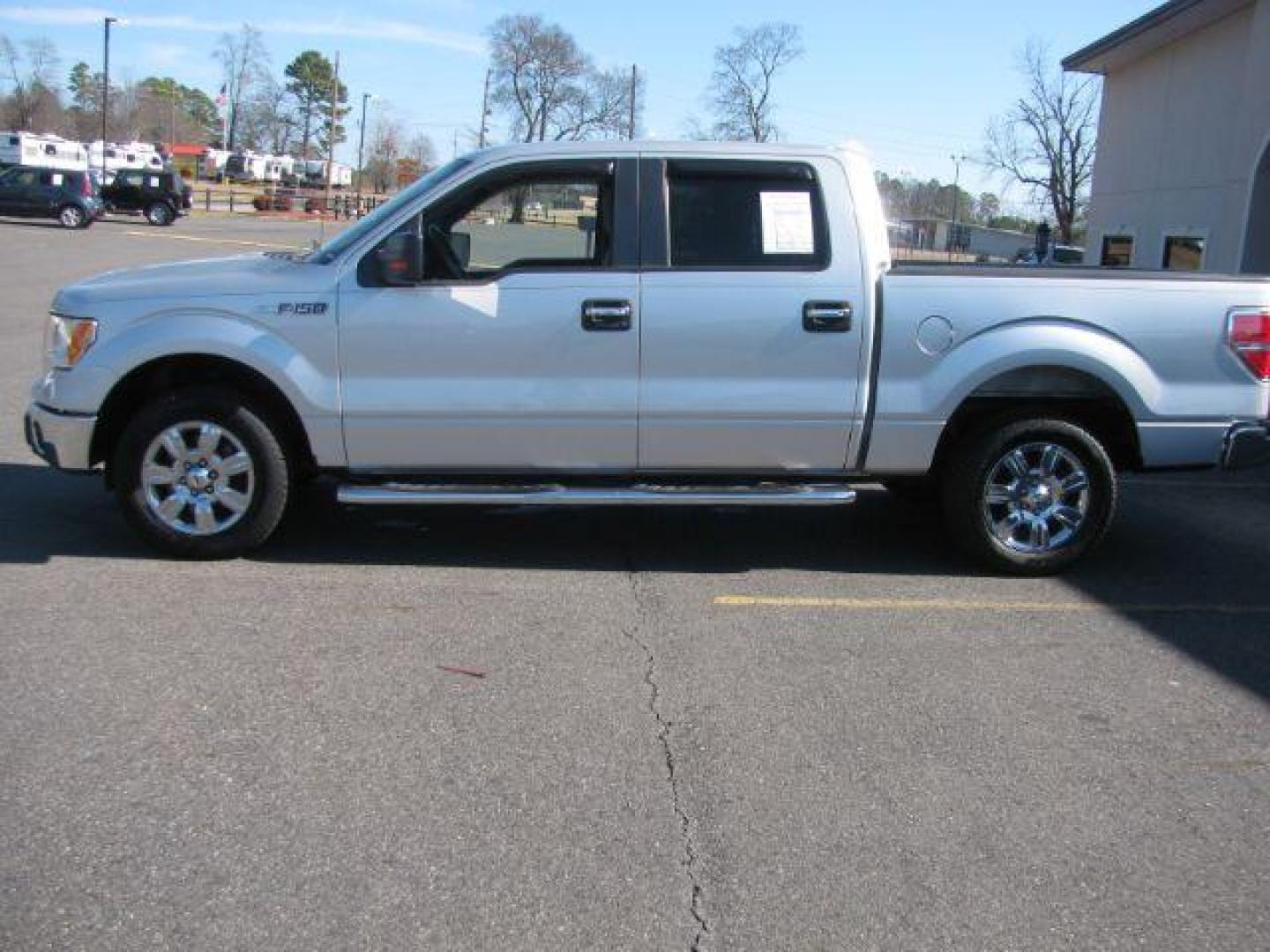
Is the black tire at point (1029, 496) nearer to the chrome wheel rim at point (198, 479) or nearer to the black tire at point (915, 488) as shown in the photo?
the black tire at point (915, 488)

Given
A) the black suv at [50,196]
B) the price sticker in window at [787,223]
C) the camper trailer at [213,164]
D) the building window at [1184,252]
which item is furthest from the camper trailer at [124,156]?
the price sticker in window at [787,223]

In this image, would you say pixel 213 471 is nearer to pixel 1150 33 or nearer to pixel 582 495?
pixel 582 495

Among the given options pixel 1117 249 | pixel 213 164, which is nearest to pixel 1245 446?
pixel 1117 249

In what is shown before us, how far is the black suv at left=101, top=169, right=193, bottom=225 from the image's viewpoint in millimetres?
42781

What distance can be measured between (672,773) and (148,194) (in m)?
44.4

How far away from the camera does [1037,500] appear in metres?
6.07

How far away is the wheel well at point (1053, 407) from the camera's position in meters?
5.94

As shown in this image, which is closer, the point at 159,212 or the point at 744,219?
the point at 744,219

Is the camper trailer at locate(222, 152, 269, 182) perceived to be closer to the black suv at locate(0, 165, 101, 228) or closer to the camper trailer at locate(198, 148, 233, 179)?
the camper trailer at locate(198, 148, 233, 179)

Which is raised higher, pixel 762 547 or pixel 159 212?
pixel 159 212

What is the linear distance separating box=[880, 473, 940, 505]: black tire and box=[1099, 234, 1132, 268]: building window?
14197 mm

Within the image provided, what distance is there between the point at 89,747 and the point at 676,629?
238 centimetres

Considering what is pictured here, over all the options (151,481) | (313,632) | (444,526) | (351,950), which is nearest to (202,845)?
(351,950)

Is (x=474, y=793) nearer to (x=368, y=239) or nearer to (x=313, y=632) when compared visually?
(x=313, y=632)
